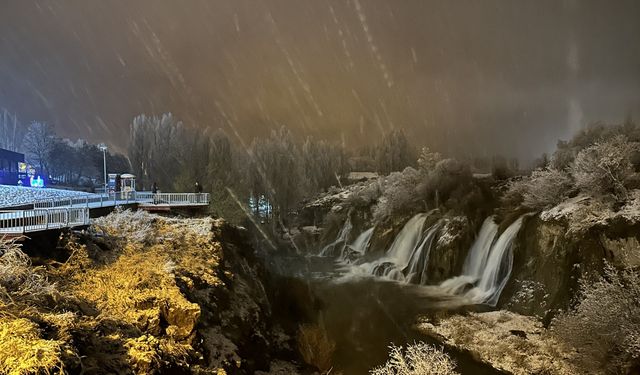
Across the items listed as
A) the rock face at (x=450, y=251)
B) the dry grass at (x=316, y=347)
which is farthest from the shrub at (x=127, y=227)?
the rock face at (x=450, y=251)

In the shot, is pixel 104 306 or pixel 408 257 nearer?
pixel 104 306

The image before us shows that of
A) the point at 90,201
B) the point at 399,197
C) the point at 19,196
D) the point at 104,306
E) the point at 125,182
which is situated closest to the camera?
the point at 104,306

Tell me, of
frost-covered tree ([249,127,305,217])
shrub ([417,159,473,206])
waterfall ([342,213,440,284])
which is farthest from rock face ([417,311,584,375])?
frost-covered tree ([249,127,305,217])

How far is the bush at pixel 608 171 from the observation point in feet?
70.9

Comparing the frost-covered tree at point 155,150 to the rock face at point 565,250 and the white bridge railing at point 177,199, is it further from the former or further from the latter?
the rock face at point 565,250

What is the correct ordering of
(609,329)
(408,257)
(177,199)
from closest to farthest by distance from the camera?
(609,329), (177,199), (408,257)

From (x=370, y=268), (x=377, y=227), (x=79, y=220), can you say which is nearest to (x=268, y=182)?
(x=377, y=227)

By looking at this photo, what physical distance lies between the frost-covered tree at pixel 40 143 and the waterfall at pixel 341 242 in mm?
49496

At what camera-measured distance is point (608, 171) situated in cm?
2147

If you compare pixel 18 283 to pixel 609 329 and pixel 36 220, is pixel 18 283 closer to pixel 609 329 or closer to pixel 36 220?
pixel 36 220

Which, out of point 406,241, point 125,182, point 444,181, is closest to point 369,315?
point 406,241

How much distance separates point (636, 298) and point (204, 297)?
52.2 ft

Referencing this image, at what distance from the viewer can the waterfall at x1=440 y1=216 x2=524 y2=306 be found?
79.8ft

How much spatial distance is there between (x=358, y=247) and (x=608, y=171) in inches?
1048
